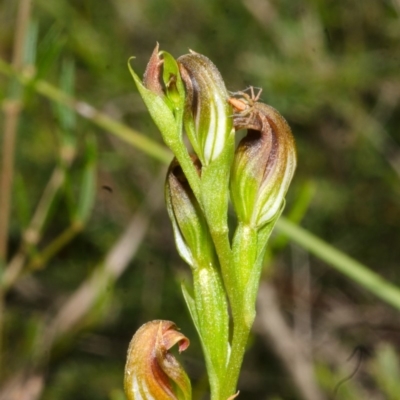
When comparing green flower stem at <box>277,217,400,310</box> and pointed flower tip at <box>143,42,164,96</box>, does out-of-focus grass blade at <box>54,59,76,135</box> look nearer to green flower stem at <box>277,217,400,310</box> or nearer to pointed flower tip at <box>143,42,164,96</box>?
green flower stem at <box>277,217,400,310</box>

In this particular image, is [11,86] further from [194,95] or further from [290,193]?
[290,193]

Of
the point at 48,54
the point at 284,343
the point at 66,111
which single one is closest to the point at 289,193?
the point at 284,343

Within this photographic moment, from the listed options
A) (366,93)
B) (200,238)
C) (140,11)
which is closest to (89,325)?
(200,238)

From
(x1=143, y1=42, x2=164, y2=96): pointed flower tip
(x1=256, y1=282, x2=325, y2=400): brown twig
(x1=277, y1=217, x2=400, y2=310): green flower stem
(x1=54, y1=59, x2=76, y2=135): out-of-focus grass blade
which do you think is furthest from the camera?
(x1=256, y1=282, x2=325, y2=400): brown twig

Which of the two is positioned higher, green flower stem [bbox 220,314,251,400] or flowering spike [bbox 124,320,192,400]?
green flower stem [bbox 220,314,251,400]

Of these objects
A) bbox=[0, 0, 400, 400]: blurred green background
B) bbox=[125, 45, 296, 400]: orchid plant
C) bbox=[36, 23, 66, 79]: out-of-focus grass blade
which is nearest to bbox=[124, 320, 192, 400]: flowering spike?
bbox=[125, 45, 296, 400]: orchid plant

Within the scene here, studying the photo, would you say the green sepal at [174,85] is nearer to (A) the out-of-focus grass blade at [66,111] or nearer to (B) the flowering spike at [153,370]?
(B) the flowering spike at [153,370]

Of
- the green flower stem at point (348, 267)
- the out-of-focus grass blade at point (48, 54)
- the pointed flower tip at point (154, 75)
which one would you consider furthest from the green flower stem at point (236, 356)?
the out-of-focus grass blade at point (48, 54)
